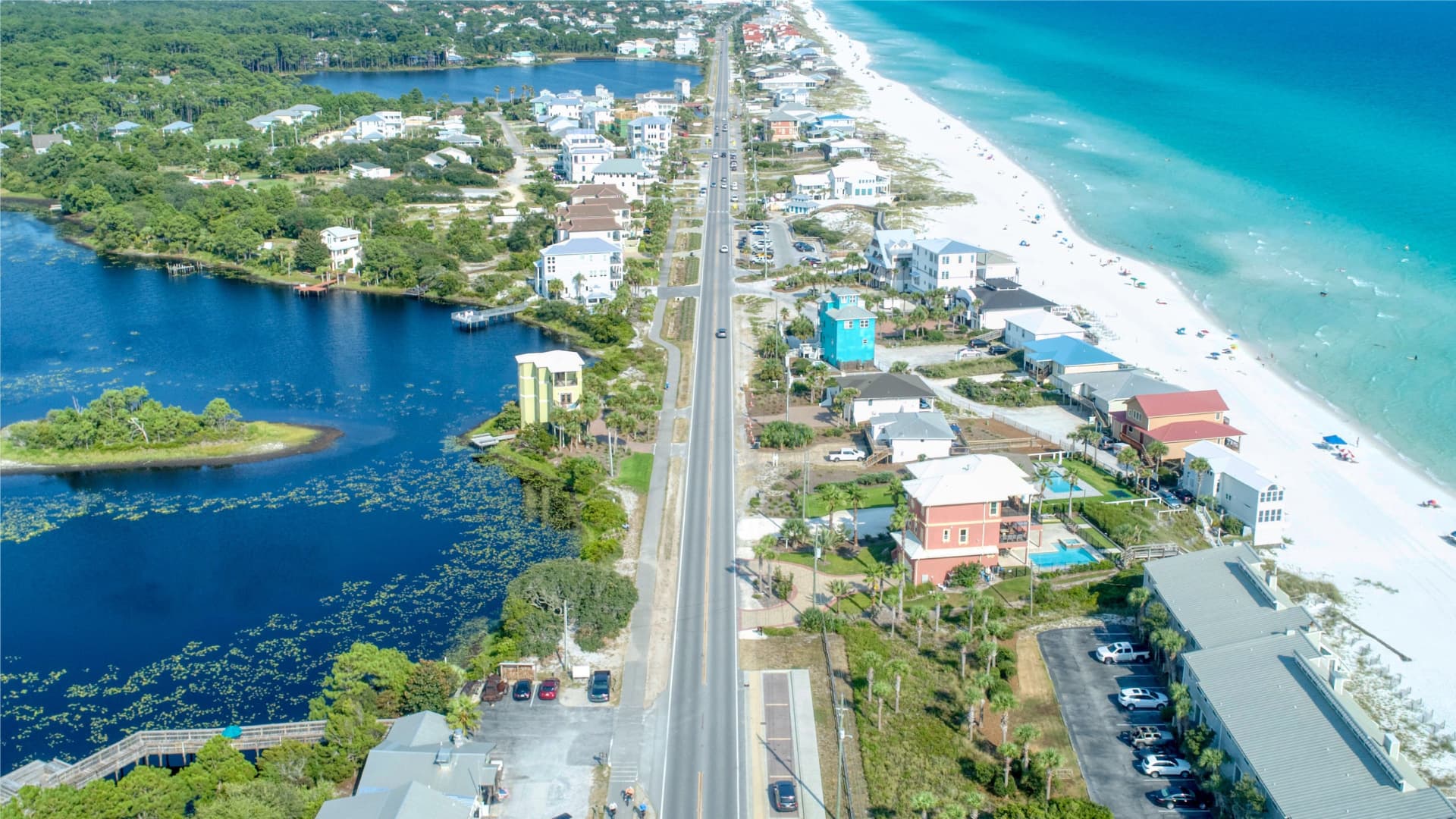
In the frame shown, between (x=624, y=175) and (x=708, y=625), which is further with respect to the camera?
(x=624, y=175)

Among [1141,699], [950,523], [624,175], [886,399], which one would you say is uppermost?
[624,175]

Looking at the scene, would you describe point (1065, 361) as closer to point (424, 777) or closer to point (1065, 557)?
point (1065, 557)

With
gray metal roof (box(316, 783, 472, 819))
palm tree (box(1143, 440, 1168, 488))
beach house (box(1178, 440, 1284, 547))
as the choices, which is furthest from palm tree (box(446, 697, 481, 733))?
palm tree (box(1143, 440, 1168, 488))

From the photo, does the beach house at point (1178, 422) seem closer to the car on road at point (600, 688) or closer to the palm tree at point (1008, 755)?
the palm tree at point (1008, 755)

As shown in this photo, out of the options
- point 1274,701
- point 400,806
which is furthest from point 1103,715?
point 400,806

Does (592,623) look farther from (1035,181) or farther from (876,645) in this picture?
(1035,181)

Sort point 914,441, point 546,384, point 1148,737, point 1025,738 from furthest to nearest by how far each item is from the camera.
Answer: point 546,384, point 914,441, point 1148,737, point 1025,738

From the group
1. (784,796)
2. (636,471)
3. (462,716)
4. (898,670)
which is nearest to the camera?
(784,796)

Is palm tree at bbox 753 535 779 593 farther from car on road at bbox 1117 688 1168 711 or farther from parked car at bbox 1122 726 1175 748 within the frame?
parked car at bbox 1122 726 1175 748
